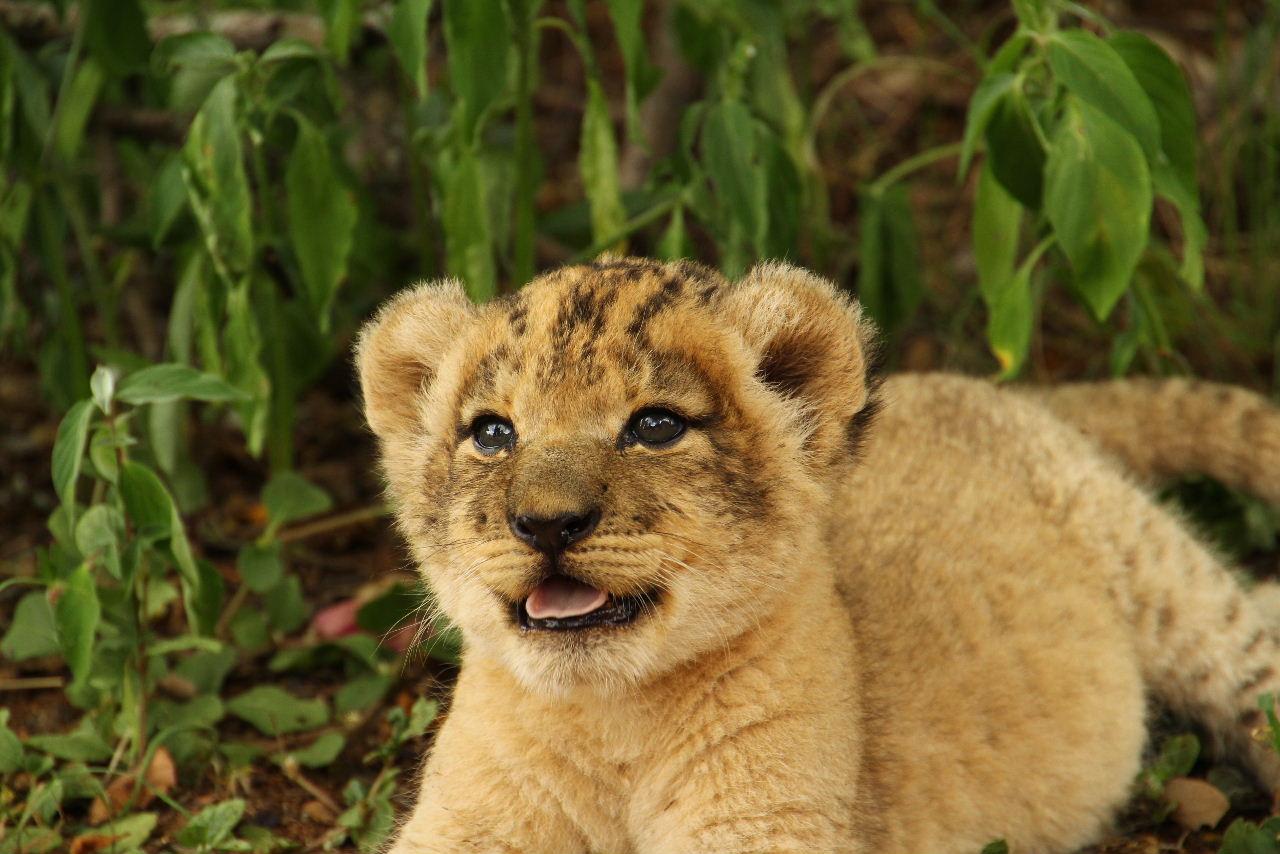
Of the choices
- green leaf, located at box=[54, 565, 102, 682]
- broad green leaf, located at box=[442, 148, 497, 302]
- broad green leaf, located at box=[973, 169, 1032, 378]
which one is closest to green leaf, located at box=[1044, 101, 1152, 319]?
broad green leaf, located at box=[973, 169, 1032, 378]

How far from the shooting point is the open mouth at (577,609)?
3.98m

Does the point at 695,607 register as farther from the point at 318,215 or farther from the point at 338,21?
the point at 338,21

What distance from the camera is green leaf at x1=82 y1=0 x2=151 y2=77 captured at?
6121mm

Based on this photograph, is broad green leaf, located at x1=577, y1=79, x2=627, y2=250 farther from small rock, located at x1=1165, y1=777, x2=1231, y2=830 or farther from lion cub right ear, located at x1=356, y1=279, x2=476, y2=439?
small rock, located at x1=1165, y1=777, x2=1231, y2=830

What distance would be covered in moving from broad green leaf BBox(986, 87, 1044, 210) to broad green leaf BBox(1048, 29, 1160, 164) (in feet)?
0.97

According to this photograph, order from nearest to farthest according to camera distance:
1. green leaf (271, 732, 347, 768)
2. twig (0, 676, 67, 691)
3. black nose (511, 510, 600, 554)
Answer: black nose (511, 510, 600, 554) < green leaf (271, 732, 347, 768) < twig (0, 676, 67, 691)

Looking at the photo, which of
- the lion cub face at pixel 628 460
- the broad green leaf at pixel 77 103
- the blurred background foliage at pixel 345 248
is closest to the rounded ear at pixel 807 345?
the lion cub face at pixel 628 460

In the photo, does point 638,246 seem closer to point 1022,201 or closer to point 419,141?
point 419,141

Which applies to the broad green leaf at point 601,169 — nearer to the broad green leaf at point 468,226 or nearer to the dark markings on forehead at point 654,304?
the broad green leaf at point 468,226

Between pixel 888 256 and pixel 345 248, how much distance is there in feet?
8.09

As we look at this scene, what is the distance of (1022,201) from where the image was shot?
5.37 metres

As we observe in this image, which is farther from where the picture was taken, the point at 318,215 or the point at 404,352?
the point at 318,215

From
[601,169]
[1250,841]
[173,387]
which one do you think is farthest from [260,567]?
[1250,841]

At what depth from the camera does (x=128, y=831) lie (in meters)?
5.13
